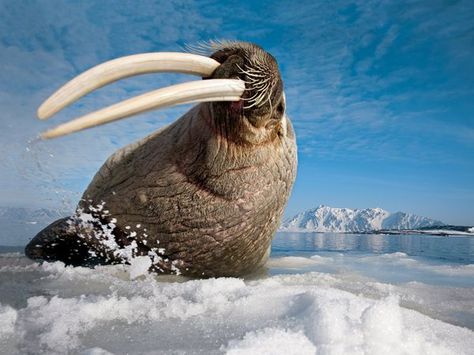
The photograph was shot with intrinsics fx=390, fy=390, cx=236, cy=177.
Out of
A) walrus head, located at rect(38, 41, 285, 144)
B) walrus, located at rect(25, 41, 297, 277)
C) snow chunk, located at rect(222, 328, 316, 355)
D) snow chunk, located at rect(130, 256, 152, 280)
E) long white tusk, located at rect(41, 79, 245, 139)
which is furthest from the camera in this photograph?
snow chunk, located at rect(130, 256, 152, 280)

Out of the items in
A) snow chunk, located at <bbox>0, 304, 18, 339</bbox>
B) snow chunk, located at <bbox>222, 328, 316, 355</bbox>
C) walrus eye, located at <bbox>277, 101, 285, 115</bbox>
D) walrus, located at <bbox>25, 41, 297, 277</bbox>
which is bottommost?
snow chunk, located at <bbox>0, 304, 18, 339</bbox>

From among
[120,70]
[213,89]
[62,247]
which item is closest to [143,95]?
[120,70]

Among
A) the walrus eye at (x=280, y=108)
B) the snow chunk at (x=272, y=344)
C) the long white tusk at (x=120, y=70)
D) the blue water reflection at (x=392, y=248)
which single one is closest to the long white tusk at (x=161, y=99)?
the long white tusk at (x=120, y=70)

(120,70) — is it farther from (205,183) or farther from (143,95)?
(205,183)

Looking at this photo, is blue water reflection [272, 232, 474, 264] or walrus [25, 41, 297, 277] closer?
walrus [25, 41, 297, 277]

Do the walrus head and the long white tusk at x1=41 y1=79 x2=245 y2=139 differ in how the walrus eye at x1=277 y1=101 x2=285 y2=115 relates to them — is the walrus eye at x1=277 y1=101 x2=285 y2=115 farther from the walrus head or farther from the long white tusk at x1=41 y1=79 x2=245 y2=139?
the long white tusk at x1=41 y1=79 x2=245 y2=139

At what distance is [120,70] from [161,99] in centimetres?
33

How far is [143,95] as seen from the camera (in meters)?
2.36

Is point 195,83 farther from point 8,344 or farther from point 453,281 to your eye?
point 453,281

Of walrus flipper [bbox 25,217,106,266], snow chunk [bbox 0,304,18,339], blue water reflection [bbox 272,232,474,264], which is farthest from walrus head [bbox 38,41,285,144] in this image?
blue water reflection [bbox 272,232,474,264]

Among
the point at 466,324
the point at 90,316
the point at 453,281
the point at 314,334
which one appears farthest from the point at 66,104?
the point at 453,281

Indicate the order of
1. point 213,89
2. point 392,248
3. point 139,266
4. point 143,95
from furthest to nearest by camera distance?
point 392,248 → point 139,266 → point 213,89 → point 143,95

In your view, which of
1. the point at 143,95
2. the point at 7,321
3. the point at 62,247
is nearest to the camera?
the point at 7,321

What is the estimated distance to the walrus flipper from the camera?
4598 millimetres
